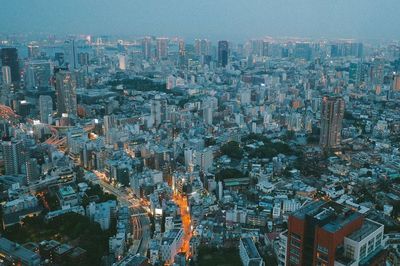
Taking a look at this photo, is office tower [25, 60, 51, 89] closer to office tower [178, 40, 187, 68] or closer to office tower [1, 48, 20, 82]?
office tower [1, 48, 20, 82]

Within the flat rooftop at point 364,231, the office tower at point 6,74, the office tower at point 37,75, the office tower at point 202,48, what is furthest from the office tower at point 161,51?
the flat rooftop at point 364,231

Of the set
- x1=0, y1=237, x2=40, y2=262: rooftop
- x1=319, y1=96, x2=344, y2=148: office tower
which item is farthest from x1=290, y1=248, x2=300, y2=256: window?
x1=319, y1=96, x2=344, y2=148: office tower

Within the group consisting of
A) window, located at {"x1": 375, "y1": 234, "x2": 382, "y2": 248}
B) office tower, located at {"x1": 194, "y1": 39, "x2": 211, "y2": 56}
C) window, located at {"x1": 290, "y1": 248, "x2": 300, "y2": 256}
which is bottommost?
window, located at {"x1": 290, "y1": 248, "x2": 300, "y2": 256}

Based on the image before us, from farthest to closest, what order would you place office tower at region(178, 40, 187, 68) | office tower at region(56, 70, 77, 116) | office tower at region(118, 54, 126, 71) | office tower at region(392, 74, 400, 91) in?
office tower at region(178, 40, 187, 68) < office tower at region(118, 54, 126, 71) < office tower at region(392, 74, 400, 91) < office tower at region(56, 70, 77, 116)

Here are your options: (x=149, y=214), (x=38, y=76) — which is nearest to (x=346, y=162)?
(x=149, y=214)

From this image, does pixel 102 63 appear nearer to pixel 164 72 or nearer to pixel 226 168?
pixel 164 72
